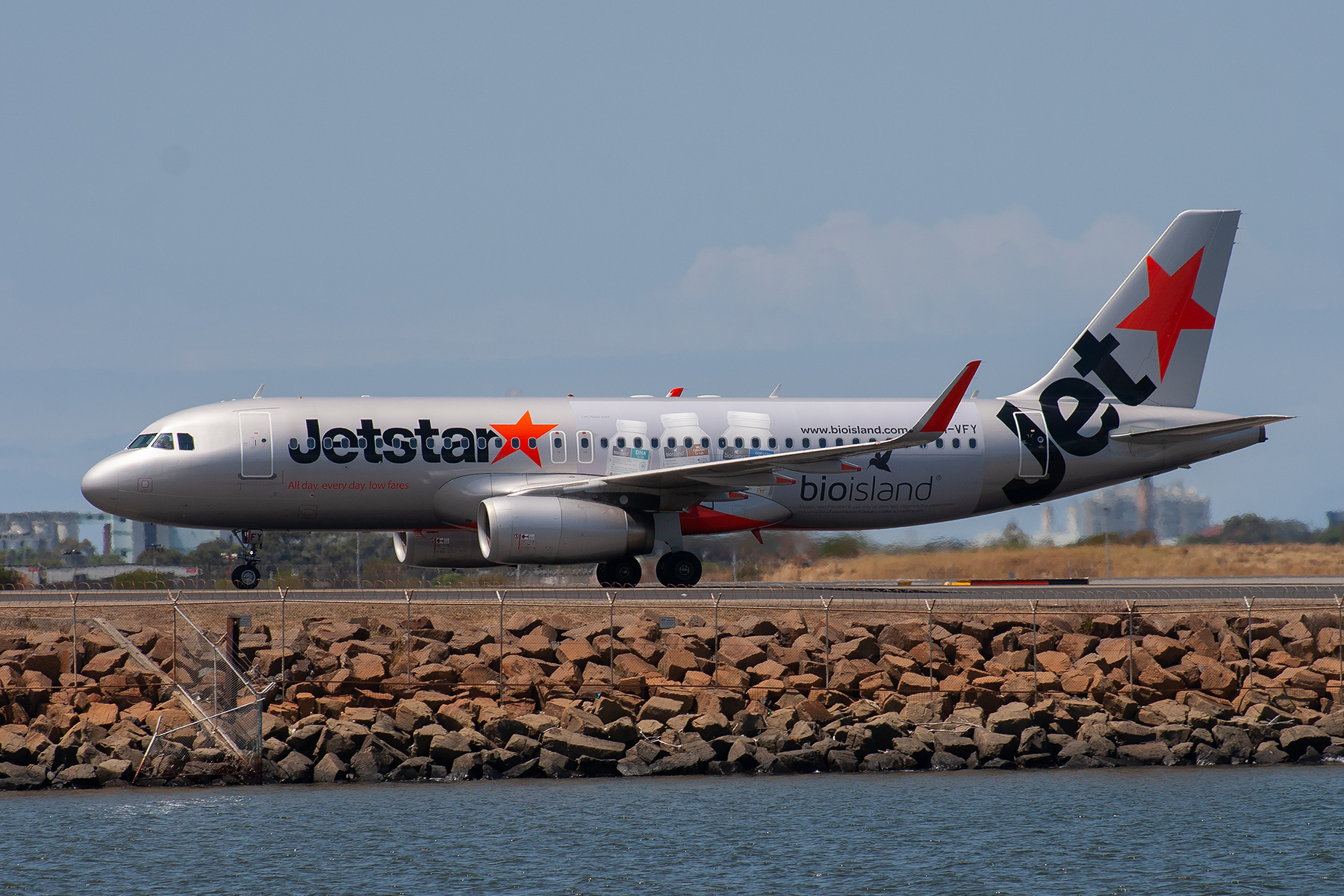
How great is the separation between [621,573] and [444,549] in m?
3.86

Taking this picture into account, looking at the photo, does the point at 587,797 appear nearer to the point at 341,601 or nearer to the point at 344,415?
the point at 341,601

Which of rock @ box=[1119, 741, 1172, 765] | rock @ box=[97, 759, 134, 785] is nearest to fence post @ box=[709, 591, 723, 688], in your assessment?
rock @ box=[1119, 741, 1172, 765]

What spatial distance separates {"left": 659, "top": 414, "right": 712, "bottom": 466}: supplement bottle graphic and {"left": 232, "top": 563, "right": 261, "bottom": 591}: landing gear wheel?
832 cm

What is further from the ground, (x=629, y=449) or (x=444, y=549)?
(x=629, y=449)

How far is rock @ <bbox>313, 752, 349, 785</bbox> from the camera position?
70.1 ft

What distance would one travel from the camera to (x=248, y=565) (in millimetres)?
30562

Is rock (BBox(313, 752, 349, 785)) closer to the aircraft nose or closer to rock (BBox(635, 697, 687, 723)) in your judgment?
rock (BBox(635, 697, 687, 723))

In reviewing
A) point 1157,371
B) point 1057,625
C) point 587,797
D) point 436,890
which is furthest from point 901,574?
point 436,890

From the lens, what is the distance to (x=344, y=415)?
30219 millimetres

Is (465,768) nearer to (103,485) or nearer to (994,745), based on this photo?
(994,745)

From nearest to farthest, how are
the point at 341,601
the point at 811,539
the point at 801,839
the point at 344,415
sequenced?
the point at 801,839, the point at 341,601, the point at 344,415, the point at 811,539

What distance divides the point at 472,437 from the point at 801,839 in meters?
13.9

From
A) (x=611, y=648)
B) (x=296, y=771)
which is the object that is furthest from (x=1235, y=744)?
(x=296, y=771)

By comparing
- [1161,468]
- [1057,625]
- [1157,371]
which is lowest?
[1057,625]
